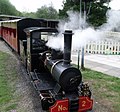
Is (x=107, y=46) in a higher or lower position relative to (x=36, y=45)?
lower

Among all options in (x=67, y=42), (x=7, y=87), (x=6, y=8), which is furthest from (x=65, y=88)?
(x=6, y=8)

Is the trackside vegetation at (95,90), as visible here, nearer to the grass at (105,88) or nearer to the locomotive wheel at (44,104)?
the grass at (105,88)

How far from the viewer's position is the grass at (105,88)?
5.88m

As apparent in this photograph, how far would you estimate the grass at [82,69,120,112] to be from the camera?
19.3 ft

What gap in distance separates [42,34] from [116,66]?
15.7ft

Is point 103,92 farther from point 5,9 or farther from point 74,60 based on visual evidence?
point 5,9

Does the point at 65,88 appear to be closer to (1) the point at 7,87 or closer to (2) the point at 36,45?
(2) the point at 36,45

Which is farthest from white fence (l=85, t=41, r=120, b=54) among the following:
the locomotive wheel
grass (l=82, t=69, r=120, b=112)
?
the locomotive wheel

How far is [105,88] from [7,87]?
337 cm

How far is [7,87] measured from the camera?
7.21 metres

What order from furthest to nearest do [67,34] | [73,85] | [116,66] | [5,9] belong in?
[5,9] < [116,66] < [73,85] < [67,34]

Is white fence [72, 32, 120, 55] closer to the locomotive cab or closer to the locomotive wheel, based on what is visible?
the locomotive cab

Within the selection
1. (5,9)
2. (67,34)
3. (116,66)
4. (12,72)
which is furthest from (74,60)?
(5,9)

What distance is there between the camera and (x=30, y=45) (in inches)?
256
